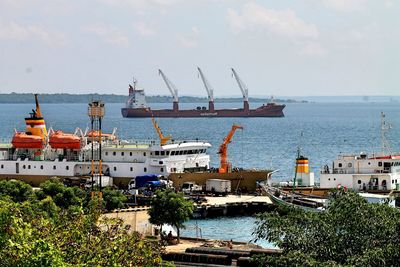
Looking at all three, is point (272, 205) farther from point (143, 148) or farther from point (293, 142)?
point (293, 142)

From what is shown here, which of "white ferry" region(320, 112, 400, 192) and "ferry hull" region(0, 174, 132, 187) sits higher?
"white ferry" region(320, 112, 400, 192)

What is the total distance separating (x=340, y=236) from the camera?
28.0 m

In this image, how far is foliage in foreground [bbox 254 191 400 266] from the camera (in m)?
26.5

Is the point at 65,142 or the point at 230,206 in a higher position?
the point at 65,142

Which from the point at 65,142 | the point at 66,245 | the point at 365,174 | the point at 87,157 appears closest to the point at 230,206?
the point at 365,174

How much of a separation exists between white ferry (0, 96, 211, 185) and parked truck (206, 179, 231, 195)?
2647 millimetres

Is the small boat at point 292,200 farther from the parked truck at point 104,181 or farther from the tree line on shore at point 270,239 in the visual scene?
the tree line on shore at point 270,239

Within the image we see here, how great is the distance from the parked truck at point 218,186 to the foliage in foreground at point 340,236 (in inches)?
1311

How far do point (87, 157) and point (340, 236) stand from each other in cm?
4020

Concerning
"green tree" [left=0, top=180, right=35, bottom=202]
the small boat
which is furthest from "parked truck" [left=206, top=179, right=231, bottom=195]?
"green tree" [left=0, top=180, right=35, bottom=202]

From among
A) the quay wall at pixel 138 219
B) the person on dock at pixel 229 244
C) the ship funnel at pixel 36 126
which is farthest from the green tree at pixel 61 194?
the ship funnel at pixel 36 126

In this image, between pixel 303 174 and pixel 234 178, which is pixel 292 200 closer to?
pixel 234 178

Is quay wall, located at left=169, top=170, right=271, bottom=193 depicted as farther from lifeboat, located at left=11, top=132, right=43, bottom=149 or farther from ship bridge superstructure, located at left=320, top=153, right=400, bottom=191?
lifeboat, located at left=11, top=132, right=43, bottom=149

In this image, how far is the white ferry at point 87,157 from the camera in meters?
65.1
